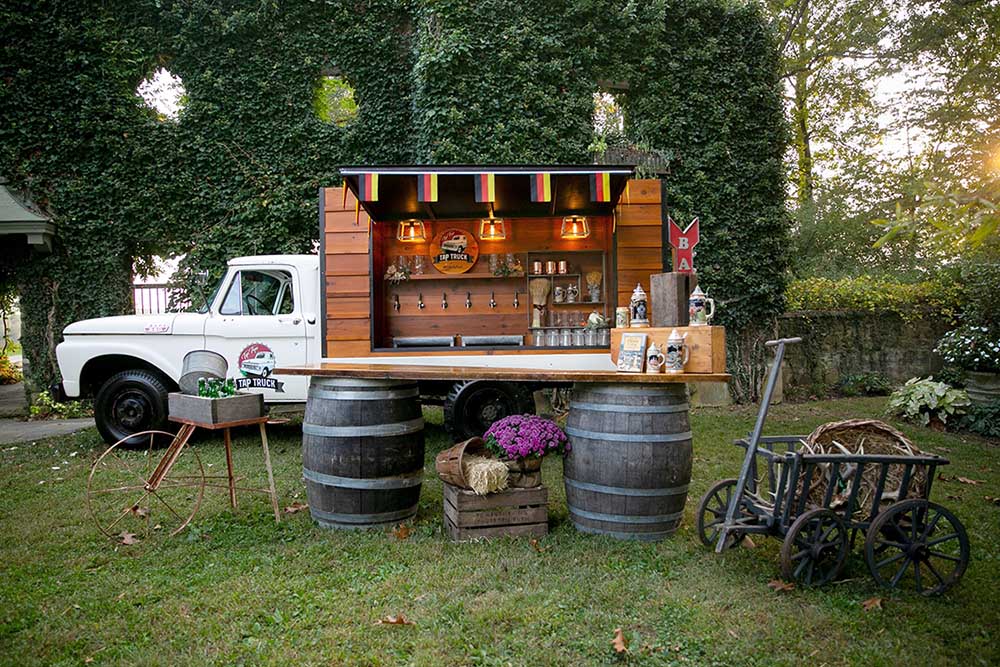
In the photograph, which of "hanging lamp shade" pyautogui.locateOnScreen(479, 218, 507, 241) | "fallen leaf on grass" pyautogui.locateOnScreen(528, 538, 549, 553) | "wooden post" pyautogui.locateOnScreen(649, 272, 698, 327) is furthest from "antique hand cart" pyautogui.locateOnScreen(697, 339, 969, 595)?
"hanging lamp shade" pyautogui.locateOnScreen(479, 218, 507, 241)

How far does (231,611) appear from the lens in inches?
107

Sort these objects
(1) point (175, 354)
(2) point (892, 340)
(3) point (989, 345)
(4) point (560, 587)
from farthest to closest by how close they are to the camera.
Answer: (2) point (892, 340)
(3) point (989, 345)
(1) point (175, 354)
(4) point (560, 587)

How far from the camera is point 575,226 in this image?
6.57 meters

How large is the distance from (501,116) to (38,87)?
6.70 m

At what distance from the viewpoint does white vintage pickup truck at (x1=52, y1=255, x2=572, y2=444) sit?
6.41 m

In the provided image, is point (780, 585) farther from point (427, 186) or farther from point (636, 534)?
point (427, 186)

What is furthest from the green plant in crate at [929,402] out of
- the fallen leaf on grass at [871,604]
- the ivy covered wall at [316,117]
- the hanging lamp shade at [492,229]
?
the fallen leaf on grass at [871,604]

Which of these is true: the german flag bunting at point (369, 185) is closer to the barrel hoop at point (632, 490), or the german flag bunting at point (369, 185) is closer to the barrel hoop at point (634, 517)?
the barrel hoop at point (632, 490)

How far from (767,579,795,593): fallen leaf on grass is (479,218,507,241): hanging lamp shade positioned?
458 cm

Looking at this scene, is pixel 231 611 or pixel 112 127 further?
pixel 112 127

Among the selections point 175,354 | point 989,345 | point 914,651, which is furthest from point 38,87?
point 989,345

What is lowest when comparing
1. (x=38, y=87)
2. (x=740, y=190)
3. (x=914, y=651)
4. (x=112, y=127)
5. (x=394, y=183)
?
(x=914, y=651)

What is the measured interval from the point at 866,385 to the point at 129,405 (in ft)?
34.3

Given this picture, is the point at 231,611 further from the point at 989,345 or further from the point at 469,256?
the point at 989,345
